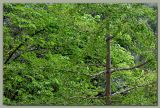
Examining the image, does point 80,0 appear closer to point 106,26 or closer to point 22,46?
point 106,26

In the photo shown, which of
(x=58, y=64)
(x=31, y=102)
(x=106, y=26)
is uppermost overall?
(x=106, y=26)

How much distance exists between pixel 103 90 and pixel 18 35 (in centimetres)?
110

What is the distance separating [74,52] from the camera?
19.4ft

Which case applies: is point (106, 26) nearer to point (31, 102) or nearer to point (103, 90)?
point (103, 90)

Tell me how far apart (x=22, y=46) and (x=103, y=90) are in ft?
3.30

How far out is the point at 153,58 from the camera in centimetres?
579

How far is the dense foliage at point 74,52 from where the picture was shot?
19.1 ft

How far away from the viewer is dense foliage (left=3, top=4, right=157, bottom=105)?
5824 millimetres

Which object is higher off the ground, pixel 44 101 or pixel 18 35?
pixel 18 35

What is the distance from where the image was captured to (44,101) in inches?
232

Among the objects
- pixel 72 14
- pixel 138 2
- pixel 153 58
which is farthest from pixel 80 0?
pixel 153 58

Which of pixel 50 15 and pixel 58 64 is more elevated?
pixel 50 15

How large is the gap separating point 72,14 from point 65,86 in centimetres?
79

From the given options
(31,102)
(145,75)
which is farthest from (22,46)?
(145,75)
